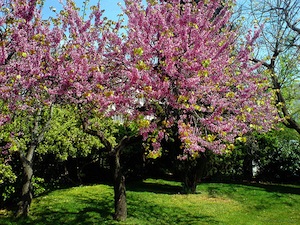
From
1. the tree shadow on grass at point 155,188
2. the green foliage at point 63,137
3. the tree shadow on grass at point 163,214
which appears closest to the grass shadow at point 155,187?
the tree shadow on grass at point 155,188

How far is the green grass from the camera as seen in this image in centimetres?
1030

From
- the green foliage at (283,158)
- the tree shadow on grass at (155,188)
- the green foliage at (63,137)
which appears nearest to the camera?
the green foliage at (63,137)

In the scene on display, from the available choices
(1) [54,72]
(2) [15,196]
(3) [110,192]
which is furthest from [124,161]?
(1) [54,72]

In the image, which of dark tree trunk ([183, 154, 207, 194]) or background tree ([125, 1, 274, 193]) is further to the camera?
dark tree trunk ([183, 154, 207, 194])

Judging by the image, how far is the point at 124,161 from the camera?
1997cm

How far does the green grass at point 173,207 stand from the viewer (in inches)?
405

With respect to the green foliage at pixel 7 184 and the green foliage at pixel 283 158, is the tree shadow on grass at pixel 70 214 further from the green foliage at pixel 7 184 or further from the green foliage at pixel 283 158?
the green foliage at pixel 283 158

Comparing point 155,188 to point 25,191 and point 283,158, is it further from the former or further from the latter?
point 283,158

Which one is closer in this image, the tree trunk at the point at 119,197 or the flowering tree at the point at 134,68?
the flowering tree at the point at 134,68

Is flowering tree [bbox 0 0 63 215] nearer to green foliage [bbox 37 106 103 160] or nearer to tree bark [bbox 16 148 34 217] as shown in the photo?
tree bark [bbox 16 148 34 217]

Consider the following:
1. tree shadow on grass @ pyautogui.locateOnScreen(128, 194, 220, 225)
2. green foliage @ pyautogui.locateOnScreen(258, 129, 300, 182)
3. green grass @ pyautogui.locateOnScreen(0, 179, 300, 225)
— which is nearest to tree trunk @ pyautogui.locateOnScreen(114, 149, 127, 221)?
green grass @ pyautogui.locateOnScreen(0, 179, 300, 225)

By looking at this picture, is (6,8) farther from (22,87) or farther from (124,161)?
(124,161)

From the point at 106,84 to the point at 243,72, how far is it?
4.17 m

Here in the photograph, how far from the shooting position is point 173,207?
41.0 feet
